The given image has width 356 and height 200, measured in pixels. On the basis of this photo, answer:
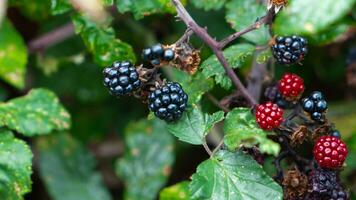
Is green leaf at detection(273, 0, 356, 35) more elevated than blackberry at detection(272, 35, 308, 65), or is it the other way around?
green leaf at detection(273, 0, 356, 35)

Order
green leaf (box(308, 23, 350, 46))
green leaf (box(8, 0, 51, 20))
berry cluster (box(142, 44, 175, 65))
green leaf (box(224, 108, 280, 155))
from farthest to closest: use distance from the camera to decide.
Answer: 1. green leaf (box(8, 0, 51, 20))
2. green leaf (box(308, 23, 350, 46))
3. berry cluster (box(142, 44, 175, 65))
4. green leaf (box(224, 108, 280, 155))

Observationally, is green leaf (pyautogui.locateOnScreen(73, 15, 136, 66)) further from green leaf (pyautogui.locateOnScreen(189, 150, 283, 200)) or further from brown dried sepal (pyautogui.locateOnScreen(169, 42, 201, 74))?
green leaf (pyautogui.locateOnScreen(189, 150, 283, 200))

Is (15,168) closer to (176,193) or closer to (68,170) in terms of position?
(176,193)

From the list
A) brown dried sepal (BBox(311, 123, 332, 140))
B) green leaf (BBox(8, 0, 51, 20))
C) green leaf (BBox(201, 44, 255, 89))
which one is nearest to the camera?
brown dried sepal (BBox(311, 123, 332, 140))

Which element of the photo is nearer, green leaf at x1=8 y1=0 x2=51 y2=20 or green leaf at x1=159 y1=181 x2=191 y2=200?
green leaf at x1=159 y1=181 x2=191 y2=200

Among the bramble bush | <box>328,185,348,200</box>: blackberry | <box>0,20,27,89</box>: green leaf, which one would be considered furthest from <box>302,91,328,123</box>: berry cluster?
<box>0,20,27,89</box>: green leaf

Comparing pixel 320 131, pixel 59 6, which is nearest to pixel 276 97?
pixel 320 131
